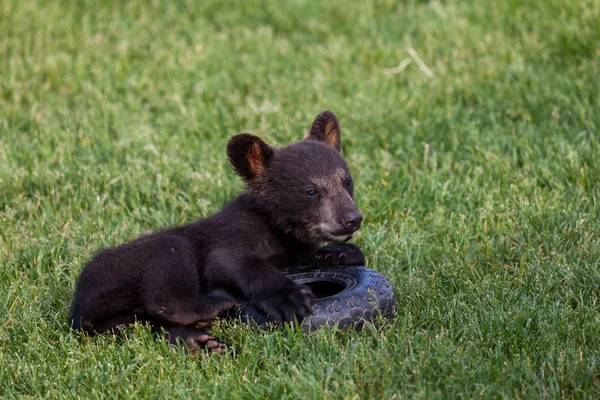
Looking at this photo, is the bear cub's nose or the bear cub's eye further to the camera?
the bear cub's eye

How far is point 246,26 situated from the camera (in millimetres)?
11695

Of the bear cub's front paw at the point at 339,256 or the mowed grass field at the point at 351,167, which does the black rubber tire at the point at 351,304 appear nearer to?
the mowed grass field at the point at 351,167

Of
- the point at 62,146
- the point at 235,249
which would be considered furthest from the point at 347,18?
the point at 235,249

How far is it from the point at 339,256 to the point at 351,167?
239 centimetres

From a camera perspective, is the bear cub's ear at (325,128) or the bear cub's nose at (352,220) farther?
the bear cub's ear at (325,128)

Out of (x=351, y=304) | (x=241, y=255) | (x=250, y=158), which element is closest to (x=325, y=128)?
(x=250, y=158)

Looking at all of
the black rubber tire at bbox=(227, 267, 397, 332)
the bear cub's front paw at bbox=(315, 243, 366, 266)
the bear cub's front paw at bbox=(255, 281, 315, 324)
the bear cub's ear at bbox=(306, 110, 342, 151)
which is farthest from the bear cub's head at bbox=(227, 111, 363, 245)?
the bear cub's front paw at bbox=(255, 281, 315, 324)

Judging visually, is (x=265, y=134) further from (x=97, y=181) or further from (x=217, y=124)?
(x=97, y=181)

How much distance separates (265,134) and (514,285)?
3680 mm

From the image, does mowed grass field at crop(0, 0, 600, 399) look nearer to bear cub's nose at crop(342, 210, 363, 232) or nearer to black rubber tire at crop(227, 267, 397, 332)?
black rubber tire at crop(227, 267, 397, 332)

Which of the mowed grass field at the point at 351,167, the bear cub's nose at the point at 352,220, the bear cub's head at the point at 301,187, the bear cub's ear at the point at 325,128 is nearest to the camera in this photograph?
the mowed grass field at the point at 351,167

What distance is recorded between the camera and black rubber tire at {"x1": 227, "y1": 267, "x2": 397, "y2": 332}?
16.4ft

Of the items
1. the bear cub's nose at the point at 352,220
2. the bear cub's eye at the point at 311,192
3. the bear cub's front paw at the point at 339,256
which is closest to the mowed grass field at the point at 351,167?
the bear cub's front paw at the point at 339,256

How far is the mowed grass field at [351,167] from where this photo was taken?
183 inches
